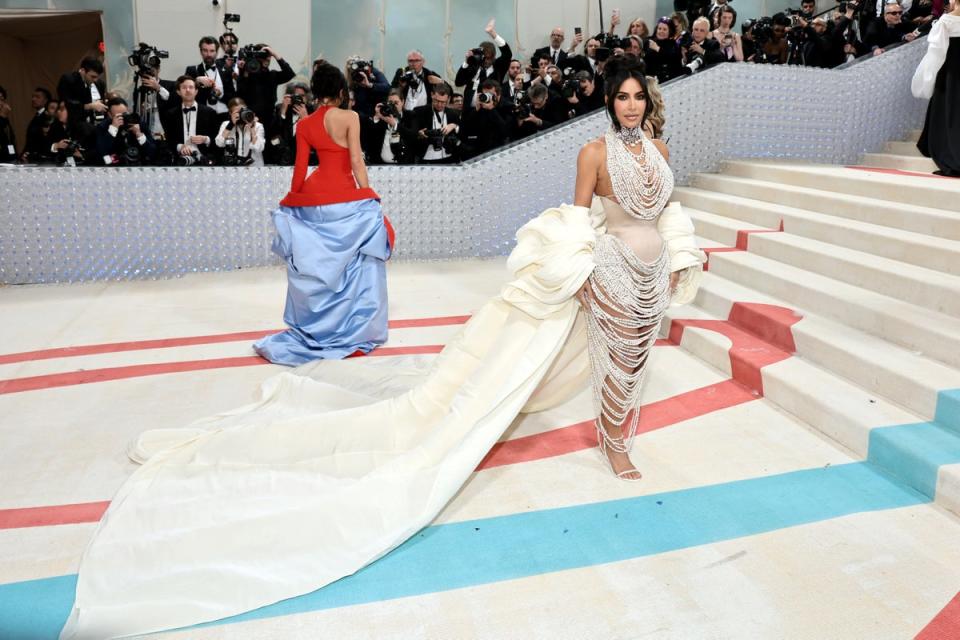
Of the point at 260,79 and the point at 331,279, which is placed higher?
the point at 260,79

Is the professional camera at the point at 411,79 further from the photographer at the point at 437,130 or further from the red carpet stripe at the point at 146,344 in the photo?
the red carpet stripe at the point at 146,344

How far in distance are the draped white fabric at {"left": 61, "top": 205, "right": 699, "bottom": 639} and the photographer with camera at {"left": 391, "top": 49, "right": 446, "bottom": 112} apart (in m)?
5.00

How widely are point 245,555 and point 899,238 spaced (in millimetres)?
3786

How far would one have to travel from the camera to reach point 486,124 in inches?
288

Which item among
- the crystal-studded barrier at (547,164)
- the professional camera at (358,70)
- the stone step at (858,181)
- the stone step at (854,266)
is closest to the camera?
the stone step at (854,266)

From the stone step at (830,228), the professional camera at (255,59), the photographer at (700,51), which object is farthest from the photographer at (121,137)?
the photographer at (700,51)

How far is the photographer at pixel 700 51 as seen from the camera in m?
7.47

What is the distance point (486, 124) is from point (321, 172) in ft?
9.96

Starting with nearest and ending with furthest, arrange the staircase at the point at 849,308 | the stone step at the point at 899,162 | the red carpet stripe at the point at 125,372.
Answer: the staircase at the point at 849,308 → the red carpet stripe at the point at 125,372 → the stone step at the point at 899,162

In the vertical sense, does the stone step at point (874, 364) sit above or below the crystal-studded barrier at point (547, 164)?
below

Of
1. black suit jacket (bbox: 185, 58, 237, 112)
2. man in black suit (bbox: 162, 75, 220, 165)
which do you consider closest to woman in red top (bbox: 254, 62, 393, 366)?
man in black suit (bbox: 162, 75, 220, 165)

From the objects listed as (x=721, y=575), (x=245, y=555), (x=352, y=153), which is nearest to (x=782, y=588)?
(x=721, y=575)

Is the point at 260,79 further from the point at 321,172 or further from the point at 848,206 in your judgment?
the point at 848,206

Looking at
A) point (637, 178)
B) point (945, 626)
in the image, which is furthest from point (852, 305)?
point (945, 626)
